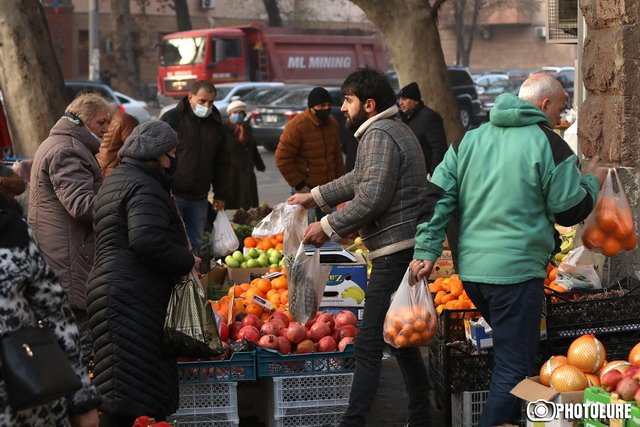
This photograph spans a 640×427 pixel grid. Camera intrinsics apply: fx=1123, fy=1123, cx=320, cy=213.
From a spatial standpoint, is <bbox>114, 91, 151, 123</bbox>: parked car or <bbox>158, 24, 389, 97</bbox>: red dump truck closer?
<bbox>114, 91, 151, 123</bbox>: parked car

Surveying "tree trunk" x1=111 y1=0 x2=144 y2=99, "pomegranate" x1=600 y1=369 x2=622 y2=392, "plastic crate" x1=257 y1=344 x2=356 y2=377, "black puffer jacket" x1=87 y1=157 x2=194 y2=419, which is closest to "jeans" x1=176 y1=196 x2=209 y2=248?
"plastic crate" x1=257 y1=344 x2=356 y2=377


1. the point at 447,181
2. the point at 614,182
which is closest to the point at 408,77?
the point at 614,182

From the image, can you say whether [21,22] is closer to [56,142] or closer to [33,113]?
[33,113]

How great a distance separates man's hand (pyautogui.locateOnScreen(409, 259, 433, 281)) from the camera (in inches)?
200

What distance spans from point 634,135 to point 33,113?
21.0 ft

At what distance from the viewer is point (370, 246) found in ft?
18.8

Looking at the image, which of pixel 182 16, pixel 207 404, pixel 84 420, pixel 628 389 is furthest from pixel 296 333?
→ pixel 182 16

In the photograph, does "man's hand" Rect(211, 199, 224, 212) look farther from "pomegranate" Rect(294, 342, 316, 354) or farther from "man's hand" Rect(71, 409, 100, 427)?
"man's hand" Rect(71, 409, 100, 427)

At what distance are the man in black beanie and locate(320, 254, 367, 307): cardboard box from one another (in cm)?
325

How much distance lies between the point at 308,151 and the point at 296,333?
457cm

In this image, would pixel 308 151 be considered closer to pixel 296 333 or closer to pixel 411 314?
pixel 296 333

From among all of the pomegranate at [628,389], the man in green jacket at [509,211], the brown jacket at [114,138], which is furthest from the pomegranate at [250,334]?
the pomegranate at [628,389]

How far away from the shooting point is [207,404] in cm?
595

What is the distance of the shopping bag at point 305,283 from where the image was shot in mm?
6395
